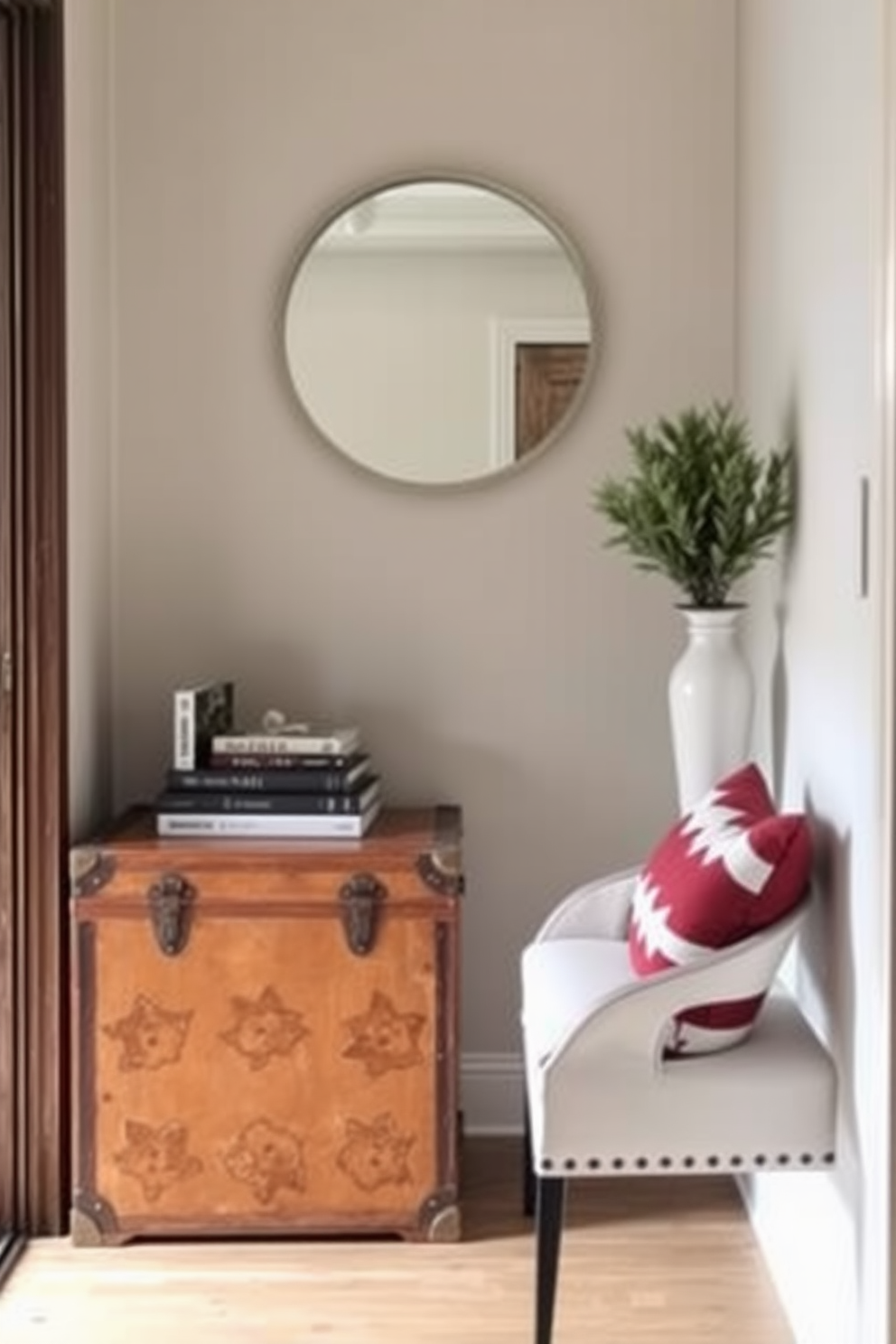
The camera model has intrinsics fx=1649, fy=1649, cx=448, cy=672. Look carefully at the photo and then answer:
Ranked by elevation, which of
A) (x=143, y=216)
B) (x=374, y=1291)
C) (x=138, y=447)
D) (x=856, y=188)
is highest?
(x=143, y=216)

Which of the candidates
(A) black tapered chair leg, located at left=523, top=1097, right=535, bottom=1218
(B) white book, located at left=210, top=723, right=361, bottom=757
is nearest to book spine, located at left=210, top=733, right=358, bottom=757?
(B) white book, located at left=210, top=723, right=361, bottom=757

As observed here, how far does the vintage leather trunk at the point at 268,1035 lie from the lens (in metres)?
2.71

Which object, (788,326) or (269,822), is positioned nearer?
(788,326)

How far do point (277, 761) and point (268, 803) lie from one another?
0.26 ft

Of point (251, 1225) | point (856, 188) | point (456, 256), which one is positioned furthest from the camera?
point (456, 256)

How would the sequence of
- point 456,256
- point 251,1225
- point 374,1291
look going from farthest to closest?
point 456,256 → point 251,1225 → point 374,1291

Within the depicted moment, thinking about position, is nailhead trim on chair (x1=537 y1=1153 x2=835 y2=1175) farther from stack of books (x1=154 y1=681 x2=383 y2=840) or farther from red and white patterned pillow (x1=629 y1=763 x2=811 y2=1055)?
stack of books (x1=154 y1=681 x2=383 y2=840)

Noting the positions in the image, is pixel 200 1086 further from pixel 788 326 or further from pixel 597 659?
pixel 788 326

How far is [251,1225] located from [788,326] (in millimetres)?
1715

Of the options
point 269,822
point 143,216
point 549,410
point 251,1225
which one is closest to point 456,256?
point 549,410

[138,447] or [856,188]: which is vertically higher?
[856,188]

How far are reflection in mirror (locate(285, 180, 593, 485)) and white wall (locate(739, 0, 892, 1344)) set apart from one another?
1.55ft

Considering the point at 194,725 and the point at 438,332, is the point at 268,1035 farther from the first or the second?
the point at 438,332

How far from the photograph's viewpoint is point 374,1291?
258cm
